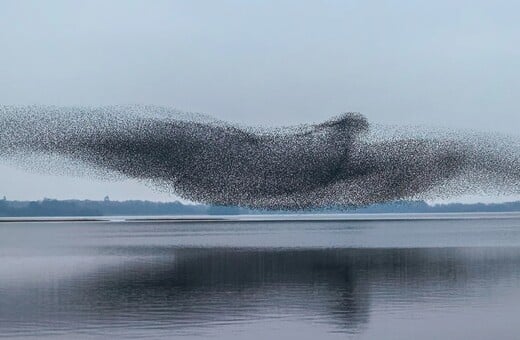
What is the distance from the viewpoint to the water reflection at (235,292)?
54.2ft

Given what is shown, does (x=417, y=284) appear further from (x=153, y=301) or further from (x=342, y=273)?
(x=153, y=301)

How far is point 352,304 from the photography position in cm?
1892

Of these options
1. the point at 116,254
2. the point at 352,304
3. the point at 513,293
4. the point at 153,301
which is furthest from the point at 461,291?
the point at 116,254

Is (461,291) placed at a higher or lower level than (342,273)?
lower

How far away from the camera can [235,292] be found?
69.7ft

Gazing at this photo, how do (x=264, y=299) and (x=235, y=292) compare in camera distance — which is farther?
(x=235, y=292)

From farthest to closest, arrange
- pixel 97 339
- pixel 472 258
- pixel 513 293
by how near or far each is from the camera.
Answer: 1. pixel 472 258
2. pixel 513 293
3. pixel 97 339

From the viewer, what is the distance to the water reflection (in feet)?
54.2

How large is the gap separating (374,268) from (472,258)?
19.4 ft

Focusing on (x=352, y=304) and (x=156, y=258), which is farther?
(x=156, y=258)

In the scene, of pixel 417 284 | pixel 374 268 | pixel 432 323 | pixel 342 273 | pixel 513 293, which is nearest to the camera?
pixel 432 323

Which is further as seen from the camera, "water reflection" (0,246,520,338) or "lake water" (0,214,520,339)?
"water reflection" (0,246,520,338)

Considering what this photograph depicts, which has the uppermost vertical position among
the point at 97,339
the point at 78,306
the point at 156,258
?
the point at 156,258

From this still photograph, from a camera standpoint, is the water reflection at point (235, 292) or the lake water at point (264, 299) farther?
the water reflection at point (235, 292)
